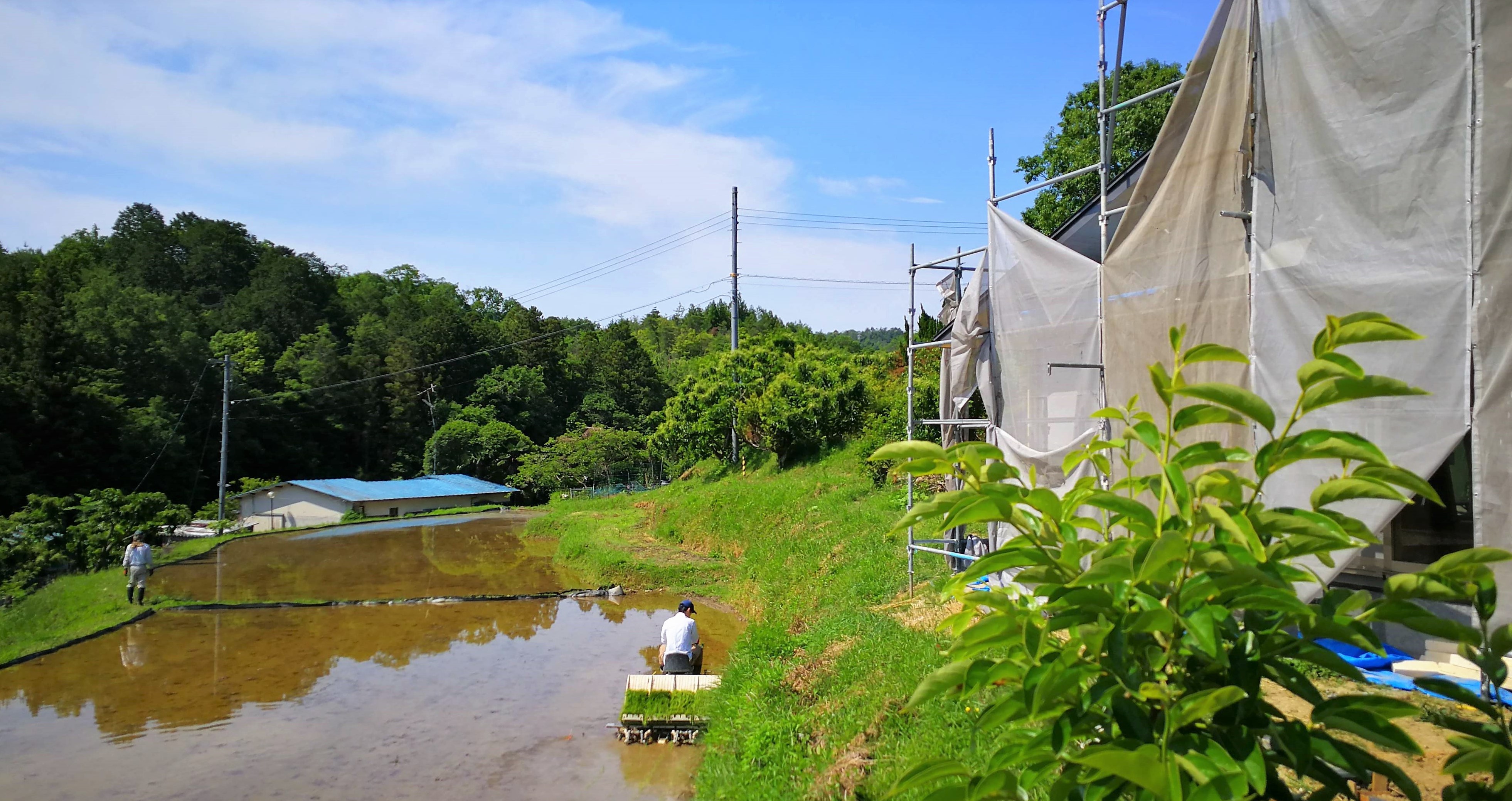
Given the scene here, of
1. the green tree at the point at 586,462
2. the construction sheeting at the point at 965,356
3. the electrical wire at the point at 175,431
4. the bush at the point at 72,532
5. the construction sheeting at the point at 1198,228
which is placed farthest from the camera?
the green tree at the point at 586,462

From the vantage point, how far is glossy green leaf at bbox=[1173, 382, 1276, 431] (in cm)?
126

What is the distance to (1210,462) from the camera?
4.74 ft

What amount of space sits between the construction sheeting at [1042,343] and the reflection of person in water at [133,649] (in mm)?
11082

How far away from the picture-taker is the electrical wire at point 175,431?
31.6m

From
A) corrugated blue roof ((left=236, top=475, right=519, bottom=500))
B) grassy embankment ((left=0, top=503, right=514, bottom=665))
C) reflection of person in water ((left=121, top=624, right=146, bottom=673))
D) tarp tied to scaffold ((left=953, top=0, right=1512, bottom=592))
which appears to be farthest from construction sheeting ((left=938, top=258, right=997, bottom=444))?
corrugated blue roof ((left=236, top=475, right=519, bottom=500))

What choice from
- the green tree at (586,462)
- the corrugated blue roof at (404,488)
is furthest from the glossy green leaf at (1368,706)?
the green tree at (586,462)

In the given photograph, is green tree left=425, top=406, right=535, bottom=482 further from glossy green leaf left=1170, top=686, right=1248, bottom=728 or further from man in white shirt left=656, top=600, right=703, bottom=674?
glossy green leaf left=1170, top=686, right=1248, bottom=728

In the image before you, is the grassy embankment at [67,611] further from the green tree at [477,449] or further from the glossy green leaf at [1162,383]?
the green tree at [477,449]

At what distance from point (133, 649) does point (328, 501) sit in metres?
19.5

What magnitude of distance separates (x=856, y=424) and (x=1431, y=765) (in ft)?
73.5

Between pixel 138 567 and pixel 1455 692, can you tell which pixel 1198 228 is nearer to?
pixel 1455 692

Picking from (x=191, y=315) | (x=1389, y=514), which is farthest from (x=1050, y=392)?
(x=191, y=315)

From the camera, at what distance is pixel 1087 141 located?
21.8 m

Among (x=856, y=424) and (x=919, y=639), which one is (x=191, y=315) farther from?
(x=919, y=639)
